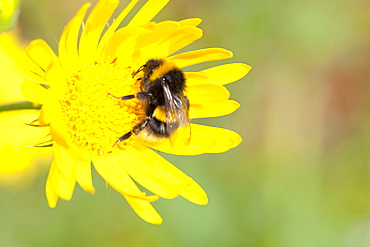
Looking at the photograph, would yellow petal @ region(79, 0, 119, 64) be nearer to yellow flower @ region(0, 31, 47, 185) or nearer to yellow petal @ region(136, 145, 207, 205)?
yellow petal @ region(136, 145, 207, 205)

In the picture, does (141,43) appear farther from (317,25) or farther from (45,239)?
(317,25)

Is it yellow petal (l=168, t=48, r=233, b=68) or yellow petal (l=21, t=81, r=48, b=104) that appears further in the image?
yellow petal (l=168, t=48, r=233, b=68)

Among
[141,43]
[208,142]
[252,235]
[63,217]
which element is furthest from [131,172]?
[252,235]

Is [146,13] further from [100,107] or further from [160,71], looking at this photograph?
[100,107]

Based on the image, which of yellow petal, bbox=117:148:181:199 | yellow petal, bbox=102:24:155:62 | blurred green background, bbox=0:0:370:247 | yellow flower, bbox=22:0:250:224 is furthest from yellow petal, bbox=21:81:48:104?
blurred green background, bbox=0:0:370:247

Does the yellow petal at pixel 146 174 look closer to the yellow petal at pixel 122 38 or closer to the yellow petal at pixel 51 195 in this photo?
the yellow petal at pixel 122 38

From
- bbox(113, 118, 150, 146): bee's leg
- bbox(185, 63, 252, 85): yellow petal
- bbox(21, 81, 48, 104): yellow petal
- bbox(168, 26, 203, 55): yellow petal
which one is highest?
bbox(168, 26, 203, 55): yellow petal

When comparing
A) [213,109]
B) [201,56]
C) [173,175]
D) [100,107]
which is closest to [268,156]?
[213,109]
